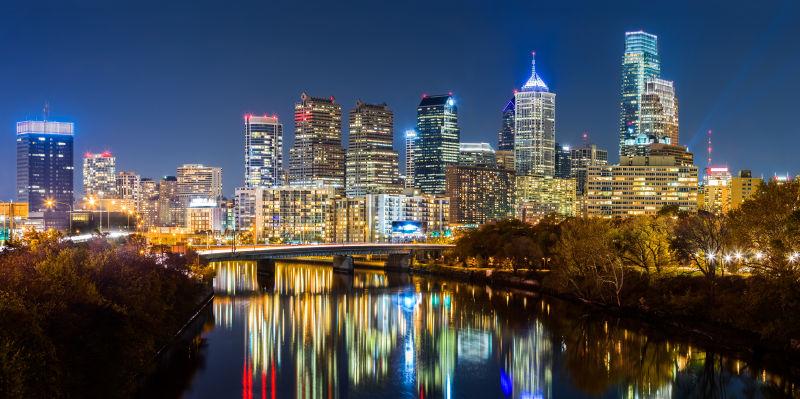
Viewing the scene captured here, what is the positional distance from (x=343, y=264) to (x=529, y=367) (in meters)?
79.4

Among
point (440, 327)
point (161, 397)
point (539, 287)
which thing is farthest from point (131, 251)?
point (539, 287)

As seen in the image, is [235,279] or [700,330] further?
[235,279]

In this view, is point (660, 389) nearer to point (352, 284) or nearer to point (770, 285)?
point (770, 285)

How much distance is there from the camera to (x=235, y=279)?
365 feet

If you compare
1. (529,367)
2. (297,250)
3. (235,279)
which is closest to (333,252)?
(297,250)

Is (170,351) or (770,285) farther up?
(770,285)

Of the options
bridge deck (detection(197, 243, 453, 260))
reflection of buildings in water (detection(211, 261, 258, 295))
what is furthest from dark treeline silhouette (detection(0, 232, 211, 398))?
bridge deck (detection(197, 243, 453, 260))

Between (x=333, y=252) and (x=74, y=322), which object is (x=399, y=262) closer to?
(x=333, y=252)

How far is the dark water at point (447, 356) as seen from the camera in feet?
139

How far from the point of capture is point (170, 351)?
166 feet

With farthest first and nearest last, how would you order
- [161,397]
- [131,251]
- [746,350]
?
[131,251]
[746,350]
[161,397]

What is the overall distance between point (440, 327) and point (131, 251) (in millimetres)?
25470

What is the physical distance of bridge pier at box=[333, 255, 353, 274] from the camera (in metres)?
124

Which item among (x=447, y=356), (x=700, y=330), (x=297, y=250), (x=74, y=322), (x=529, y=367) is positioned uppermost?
(x=74, y=322)
